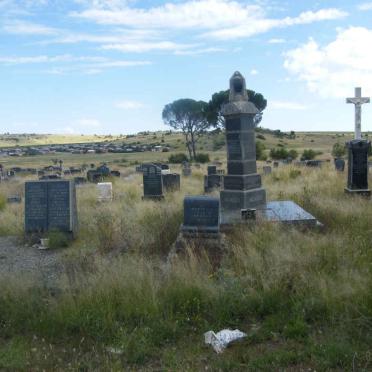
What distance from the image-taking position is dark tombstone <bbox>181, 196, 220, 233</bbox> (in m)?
8.18

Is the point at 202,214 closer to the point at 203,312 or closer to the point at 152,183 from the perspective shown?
the point at 203,312

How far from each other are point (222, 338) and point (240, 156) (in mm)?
8262

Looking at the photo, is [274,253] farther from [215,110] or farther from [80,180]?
[215,110]

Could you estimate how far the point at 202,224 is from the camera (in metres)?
8.22

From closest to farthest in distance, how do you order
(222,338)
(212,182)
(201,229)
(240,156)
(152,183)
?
(222,338) < (201,229) < (240,156) < (152,183) < (212,182)

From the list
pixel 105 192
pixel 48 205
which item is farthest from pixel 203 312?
pixel 105 192

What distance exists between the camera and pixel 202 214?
8266 mm

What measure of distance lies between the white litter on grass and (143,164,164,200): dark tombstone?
1237cm

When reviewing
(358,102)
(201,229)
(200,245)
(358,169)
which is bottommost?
(200,245)

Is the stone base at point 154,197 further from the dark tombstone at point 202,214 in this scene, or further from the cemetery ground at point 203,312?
the cemetery ground at point 203,312

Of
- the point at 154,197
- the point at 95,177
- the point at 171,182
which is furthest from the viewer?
the point at 95,177

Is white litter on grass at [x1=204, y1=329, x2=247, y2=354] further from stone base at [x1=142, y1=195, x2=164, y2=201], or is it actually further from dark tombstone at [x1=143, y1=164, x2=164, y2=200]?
dark tombstone at [x1=143, y1=164, x2=164, y2=200]

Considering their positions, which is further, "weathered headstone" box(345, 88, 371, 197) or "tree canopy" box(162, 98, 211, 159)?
"tree canopy" box(162, 98, 211, 159)

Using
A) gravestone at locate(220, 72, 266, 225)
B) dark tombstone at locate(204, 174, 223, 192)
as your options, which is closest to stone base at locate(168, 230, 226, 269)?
gravestone at locate(220, 72, 266, 225)
